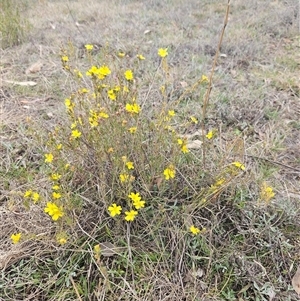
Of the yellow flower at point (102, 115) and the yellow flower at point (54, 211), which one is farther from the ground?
the yellow flower at point (102, 115)

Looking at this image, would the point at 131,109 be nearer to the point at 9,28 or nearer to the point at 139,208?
the point at 139,208

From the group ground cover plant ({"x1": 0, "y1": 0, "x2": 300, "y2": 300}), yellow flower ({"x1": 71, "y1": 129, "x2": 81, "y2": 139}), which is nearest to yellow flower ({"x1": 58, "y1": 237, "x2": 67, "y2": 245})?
ground cover plant ({"x1": 0, "y1": 0, "x2": 300, "y2": 300})

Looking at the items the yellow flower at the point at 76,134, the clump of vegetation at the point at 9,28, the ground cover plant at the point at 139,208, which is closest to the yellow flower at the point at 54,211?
the ground cover plant at the point at 139,208

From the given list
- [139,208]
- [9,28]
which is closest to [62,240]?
[139,208]

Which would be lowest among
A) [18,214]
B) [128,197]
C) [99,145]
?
[18,214]

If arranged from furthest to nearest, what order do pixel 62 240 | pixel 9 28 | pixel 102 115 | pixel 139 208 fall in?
pixel 9 28, pixel 139 208, pixel 102 115, pixel 62 240

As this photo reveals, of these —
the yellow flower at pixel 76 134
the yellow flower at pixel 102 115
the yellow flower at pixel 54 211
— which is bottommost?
the yellow flower at pixel 54 211

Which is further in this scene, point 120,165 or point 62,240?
point 120,165

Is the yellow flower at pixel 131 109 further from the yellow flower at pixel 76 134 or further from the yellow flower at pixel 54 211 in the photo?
the yellow flower at pixel 54 211

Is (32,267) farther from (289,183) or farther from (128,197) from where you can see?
(289,183)

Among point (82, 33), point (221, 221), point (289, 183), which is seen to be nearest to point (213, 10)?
point (82, 33)

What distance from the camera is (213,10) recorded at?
475 cm

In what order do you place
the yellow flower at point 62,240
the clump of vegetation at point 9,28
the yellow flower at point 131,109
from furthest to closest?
1. the clump of vegetation at point 9,28
2. the yellow flower at point 131,109
3. the yellow flower at point 62,240

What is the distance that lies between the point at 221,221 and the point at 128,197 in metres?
0.47
